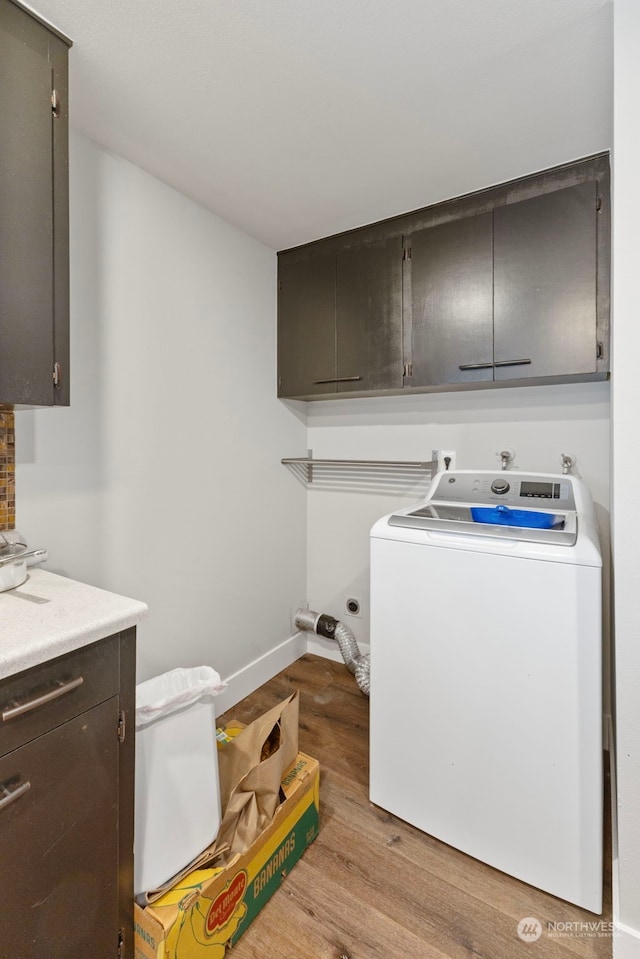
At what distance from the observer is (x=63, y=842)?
0.91 m


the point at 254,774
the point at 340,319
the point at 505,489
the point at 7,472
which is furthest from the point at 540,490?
the point at 7,472

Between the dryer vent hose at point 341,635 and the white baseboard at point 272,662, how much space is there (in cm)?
10

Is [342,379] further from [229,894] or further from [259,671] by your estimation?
[229,894]

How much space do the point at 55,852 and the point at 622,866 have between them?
1.32 metres

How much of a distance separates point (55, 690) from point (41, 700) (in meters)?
0.03

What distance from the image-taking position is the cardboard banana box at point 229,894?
3.41 ft

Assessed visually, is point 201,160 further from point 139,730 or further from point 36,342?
point 139,730

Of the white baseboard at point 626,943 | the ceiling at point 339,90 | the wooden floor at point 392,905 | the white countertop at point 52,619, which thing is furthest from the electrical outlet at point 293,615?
the ceiling at point 339,90

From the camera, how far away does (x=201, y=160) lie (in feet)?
5.49

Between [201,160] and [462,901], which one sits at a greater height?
[201,160]

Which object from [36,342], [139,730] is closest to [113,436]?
[36,342]

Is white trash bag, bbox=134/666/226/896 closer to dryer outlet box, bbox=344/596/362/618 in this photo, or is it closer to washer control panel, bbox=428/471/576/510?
washer control panel, bbox=428/471/576/510

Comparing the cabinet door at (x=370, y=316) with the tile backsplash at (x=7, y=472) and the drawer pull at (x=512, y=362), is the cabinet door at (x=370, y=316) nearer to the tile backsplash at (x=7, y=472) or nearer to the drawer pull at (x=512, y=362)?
the drawer pull at (x=512, y=362)

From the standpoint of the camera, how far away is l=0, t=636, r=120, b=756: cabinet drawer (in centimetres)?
82
